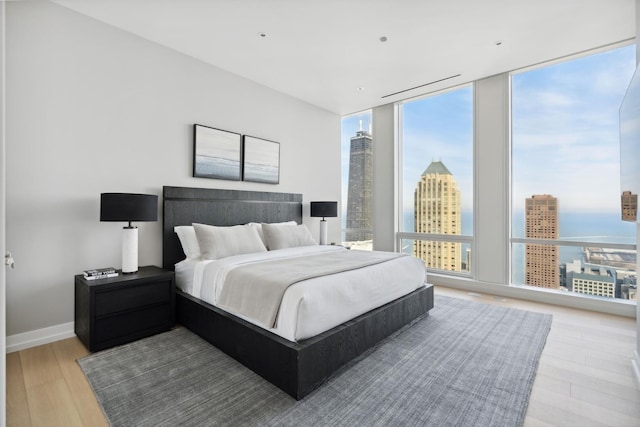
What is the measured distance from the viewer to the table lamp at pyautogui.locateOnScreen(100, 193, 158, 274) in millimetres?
2561

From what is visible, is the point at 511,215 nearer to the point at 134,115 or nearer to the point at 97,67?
the point at 134,115

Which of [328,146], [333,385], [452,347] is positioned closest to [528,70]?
[328,146]

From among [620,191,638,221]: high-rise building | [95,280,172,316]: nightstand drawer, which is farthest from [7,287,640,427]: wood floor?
[620,191,638,221]: high-rise building

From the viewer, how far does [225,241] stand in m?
3.13

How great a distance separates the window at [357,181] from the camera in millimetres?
5648

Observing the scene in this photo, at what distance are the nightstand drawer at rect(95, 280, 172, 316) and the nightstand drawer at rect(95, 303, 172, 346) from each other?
0.05 m

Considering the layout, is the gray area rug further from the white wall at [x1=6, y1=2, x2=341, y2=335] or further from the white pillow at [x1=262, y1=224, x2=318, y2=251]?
the white pillow at [x1=262, y1=224, x2=318, y2=251]

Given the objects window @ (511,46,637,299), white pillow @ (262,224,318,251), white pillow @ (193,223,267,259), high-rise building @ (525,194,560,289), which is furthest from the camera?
high-rise building @ (525,194,560,289)

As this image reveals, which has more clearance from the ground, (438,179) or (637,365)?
(438,179)

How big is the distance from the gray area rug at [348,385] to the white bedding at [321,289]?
1.19ft

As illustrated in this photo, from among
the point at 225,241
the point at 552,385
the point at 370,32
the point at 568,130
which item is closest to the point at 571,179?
the point at 568,130

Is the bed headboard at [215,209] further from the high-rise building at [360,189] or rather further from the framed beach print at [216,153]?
the high-rise building at [360,189]

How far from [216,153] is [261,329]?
8.07 ft

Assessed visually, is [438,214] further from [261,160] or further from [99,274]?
[99,274]
